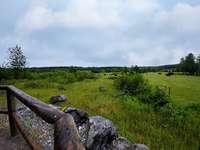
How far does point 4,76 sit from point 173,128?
2865 centimetres

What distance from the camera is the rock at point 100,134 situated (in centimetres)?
1008

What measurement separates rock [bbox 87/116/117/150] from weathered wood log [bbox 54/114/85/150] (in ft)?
27.7


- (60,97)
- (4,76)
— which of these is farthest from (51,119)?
(4,76)

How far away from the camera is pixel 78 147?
132 cm

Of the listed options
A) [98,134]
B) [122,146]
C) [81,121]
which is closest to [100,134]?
[98,134]

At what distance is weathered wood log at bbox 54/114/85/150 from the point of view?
134 centimetres

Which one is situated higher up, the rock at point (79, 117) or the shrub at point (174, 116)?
the rock at point (79, 117)

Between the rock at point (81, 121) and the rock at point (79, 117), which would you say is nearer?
the rock at point (81, 121)

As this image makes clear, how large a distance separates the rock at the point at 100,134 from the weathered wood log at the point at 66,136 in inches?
332

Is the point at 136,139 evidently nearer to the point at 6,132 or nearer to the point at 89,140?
the point at 89,140

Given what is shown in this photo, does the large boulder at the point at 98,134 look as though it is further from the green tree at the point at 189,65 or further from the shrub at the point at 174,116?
the green tree at the point at 189,65

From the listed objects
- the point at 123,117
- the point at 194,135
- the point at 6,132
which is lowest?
the point at 194,135

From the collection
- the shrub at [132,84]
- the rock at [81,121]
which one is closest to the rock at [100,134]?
the rock at [81,121]

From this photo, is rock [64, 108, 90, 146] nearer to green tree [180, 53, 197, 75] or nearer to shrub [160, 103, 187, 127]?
shrub [160, 103, 187, 127]
